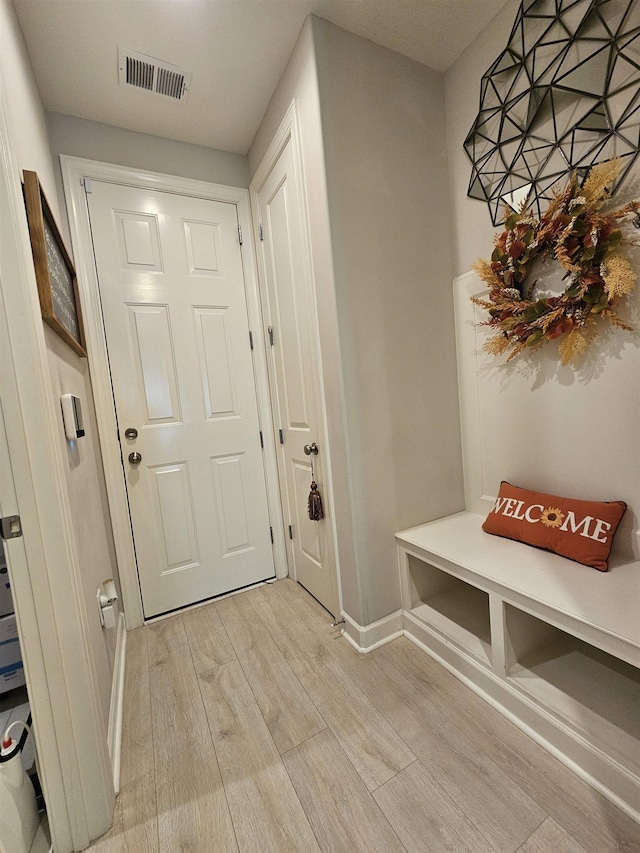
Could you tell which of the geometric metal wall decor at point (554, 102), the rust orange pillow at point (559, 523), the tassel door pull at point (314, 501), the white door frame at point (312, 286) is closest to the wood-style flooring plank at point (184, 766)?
the white door frame at point (312, 286)

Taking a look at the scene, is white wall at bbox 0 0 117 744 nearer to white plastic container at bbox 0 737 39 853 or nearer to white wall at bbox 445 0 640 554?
white plastic container at bbox 0 737 39 853

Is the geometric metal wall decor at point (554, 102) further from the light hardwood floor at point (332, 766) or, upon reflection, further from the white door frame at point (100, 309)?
the light hardwood floor at point (332, 766)

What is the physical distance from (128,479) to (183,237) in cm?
137

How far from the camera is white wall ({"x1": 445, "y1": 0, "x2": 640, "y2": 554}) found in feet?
3.99

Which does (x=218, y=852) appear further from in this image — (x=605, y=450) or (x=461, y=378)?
(x=461, y=378)

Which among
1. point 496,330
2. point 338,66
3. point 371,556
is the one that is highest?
point 338,66

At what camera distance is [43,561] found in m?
0.89

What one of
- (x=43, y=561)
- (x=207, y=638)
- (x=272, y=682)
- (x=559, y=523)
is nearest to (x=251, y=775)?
(x=272, y=682)

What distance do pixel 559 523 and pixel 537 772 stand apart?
2.45 feet

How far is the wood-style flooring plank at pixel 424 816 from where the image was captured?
87 cm

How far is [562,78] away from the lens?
1.23 m

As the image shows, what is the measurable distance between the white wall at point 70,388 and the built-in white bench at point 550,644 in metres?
1.23

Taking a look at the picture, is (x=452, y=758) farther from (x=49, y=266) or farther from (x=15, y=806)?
(x=49, y=266)

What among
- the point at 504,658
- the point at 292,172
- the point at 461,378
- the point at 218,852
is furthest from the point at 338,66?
the point at 218,852
